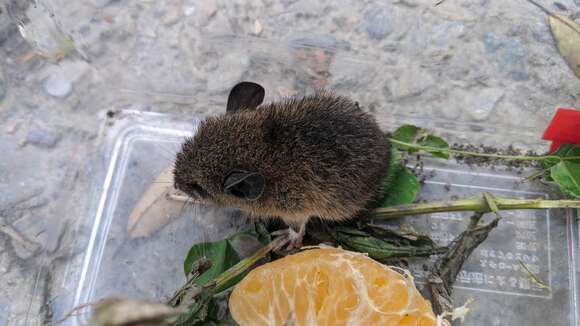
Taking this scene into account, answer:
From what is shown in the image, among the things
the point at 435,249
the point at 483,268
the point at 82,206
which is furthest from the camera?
the point at 82,206

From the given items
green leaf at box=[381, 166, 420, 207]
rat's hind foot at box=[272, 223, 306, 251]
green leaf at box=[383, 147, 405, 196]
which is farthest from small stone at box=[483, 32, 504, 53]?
rat's hind foot at box=[272, 223, 306, 251]

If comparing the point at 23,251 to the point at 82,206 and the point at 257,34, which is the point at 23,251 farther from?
the point at 257,34

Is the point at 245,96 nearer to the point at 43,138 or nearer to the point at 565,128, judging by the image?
the point at 43,138

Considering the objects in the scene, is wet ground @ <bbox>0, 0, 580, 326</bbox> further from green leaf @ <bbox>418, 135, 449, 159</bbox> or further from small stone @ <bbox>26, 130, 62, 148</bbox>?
green leaf @ <bbox>418, 135, 449, 159</bbox>

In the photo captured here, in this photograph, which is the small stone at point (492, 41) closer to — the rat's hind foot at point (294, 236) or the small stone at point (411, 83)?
the small stone at point (411, 83)

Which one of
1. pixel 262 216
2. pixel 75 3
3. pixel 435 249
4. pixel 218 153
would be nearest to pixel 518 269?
pixel 435 249

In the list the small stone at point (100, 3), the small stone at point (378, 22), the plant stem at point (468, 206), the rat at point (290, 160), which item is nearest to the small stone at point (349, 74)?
the small stone at point (378, 22)
